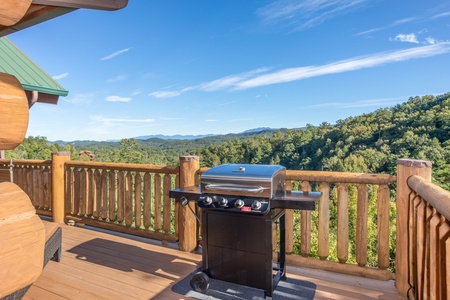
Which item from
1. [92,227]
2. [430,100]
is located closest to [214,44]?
[430,100]

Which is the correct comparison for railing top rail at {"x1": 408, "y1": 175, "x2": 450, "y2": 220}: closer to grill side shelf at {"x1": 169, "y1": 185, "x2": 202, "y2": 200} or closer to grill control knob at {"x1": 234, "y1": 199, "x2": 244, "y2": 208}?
grill control knob at {"x1": 234, "y1": 199, "x2": 244, "y2": 208}

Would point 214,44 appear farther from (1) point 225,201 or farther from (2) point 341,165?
(1) point 225,201

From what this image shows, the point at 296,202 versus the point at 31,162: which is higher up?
the point at 31,162

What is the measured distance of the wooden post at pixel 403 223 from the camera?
2.32 meters

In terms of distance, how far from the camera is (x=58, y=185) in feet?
14.5

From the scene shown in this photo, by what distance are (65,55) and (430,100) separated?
41336 mm

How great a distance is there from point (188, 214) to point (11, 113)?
8.69 feet

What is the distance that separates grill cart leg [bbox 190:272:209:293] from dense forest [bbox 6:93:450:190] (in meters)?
25.3

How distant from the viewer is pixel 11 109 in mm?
822

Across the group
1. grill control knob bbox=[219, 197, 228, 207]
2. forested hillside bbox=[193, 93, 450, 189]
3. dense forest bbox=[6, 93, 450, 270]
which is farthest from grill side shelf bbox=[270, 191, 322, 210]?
forested hillside bbox=[193, 93, 450, 189]

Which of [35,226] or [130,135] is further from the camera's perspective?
[130,135]

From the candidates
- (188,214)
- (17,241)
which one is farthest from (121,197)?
(17,241)

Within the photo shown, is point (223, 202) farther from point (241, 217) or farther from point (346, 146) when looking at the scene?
point (346, 146)

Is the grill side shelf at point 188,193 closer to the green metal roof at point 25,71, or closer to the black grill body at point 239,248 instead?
the black grill body at point 239,248
